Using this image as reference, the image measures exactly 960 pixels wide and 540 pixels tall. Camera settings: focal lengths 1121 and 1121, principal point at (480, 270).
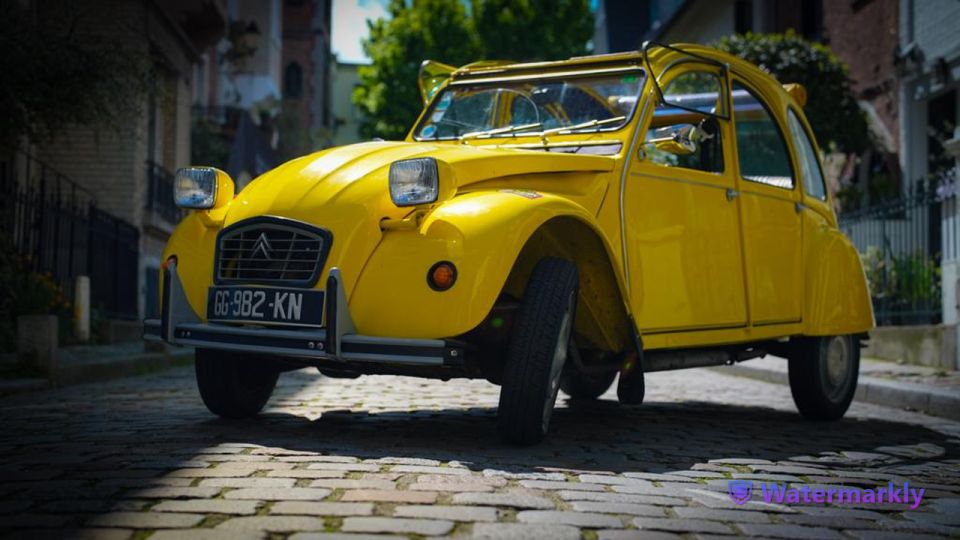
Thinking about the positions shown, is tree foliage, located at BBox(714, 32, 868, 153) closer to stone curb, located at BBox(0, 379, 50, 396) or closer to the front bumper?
stone curb, located at BBox(0, 379, 50, 396)

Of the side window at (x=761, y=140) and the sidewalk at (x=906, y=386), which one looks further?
the sidewalk at (x=906, y=386)

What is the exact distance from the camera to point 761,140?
7.19 metres

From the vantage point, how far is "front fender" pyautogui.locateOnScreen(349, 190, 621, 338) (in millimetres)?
4352

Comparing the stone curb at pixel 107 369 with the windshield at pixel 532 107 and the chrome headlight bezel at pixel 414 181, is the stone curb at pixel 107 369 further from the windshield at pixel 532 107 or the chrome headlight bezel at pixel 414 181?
the chrome headlight bezel at pixel 414 181

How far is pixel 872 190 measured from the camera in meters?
15.5

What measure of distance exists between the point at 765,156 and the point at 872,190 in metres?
9.17

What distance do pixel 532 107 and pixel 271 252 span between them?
2143 mm

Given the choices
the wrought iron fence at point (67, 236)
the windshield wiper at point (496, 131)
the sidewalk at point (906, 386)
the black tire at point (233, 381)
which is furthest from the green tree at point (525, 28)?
the black tire at point (233, 381)

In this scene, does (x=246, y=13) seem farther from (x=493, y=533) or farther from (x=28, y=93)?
(x=493, y=533)

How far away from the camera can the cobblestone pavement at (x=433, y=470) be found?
10.5 ft

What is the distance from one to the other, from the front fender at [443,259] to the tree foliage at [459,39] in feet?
99.9

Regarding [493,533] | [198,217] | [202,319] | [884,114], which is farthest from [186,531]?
[884,114]

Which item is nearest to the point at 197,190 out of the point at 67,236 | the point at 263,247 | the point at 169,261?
the point at 169,261

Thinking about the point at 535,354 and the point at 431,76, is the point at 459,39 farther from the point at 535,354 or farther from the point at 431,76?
the point at 535,354
